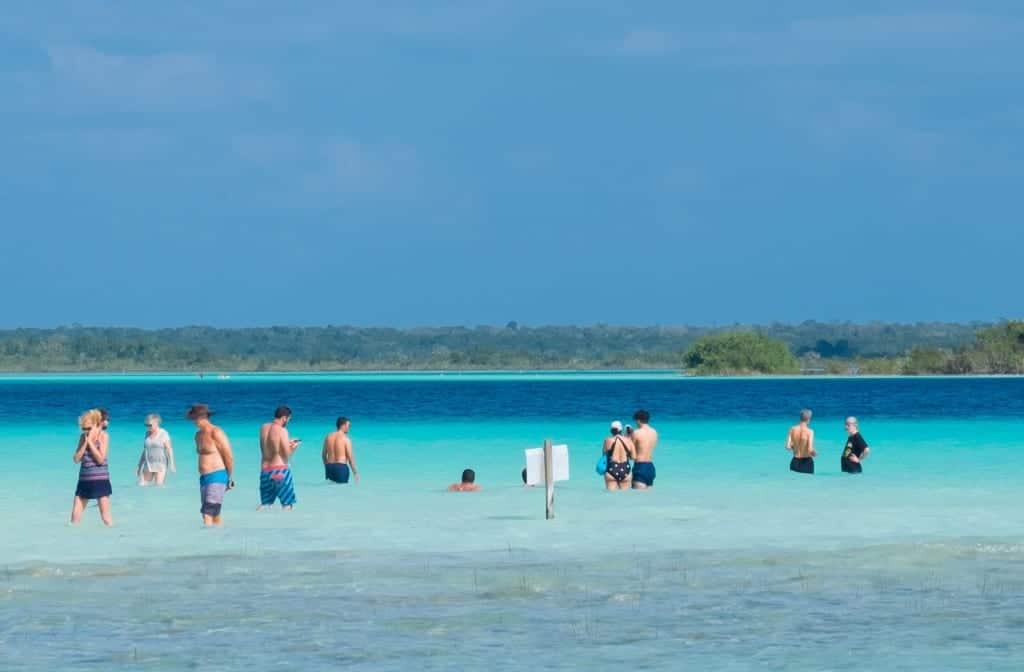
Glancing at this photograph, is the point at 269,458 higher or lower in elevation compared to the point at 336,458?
higher

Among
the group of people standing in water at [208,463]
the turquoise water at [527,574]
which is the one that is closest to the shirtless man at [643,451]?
the turquoise water at [527,574]

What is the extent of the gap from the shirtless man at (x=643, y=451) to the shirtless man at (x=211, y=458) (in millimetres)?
7625

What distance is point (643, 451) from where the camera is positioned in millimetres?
27656

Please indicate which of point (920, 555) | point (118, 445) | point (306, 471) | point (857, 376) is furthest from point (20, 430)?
point (857, 376)

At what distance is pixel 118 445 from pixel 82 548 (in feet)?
101

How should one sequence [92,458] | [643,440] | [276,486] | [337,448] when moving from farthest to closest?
[337,448], [643,440], [276,486], [92,458]

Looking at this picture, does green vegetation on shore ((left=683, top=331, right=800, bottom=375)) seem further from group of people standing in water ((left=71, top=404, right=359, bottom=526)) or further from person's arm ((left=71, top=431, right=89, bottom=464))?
person's arm ((left=71, top=431, right=89, bottom=464))

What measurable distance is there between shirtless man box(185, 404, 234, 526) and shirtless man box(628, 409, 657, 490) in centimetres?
763

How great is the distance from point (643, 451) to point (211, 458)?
30.5 feet

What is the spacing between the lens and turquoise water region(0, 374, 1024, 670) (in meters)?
12.9

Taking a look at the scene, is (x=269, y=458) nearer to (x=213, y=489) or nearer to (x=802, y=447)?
(x=213, y=489)

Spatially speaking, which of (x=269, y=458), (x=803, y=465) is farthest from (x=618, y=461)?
(x=269, y=458)

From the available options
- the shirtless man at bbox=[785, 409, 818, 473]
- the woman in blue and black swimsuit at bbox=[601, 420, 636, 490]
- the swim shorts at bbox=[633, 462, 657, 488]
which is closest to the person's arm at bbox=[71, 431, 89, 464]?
the woman in blue and black swimsuit at bbox=[601, 420, 636, 490]

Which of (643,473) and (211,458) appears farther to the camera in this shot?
(643,473)
